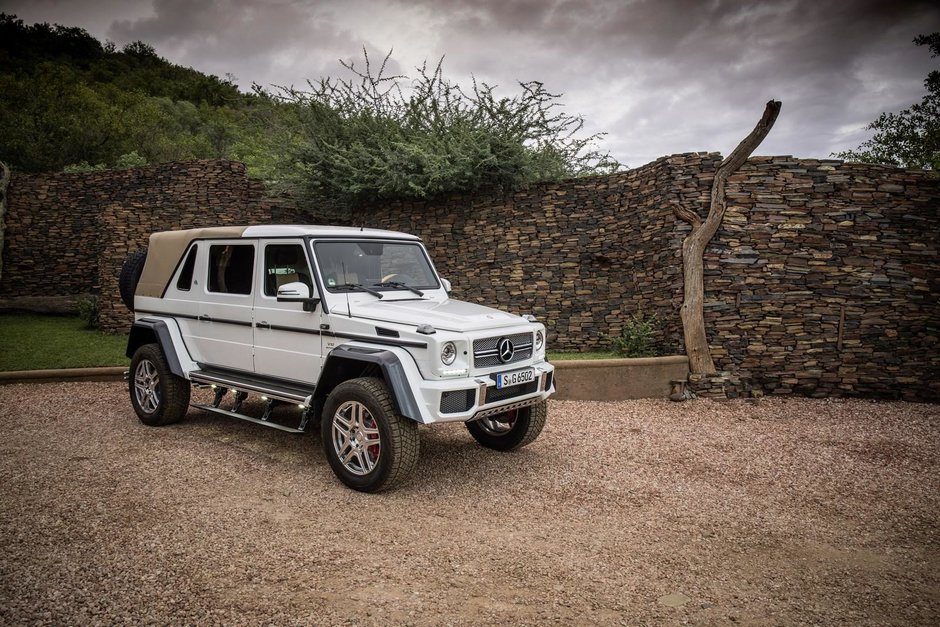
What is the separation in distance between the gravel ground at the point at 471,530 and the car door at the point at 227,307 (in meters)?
0.92

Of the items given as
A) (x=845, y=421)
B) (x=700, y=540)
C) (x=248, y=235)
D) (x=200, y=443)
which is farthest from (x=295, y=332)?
(x=845, y=421)

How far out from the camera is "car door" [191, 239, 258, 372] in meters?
5.57

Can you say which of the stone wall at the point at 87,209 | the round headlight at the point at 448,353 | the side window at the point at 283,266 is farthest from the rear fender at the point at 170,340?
the stone wall at the point at 87,209

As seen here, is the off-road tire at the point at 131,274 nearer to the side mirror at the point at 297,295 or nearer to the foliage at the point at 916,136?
the side mirror at the point at 297,295

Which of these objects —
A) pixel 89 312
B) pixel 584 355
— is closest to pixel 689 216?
pixel 584 355

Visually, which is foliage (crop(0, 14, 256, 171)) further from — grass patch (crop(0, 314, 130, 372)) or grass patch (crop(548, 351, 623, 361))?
grass patch (crop(548, 351, 623, 361))

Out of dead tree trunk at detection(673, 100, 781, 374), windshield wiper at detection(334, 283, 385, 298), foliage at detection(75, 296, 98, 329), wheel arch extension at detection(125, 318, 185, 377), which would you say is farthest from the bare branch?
foliage at detection(75, 296, 98, 329)

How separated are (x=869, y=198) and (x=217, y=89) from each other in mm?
46040

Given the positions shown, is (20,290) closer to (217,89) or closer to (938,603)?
(938,603)

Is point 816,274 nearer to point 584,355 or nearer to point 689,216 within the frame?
point 689,216

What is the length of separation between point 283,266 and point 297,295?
0.68m

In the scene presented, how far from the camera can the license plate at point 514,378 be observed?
4.62 meters

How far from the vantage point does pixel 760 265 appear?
876 cm

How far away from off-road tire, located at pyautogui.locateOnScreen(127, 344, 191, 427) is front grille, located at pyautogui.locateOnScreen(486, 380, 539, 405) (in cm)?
366
